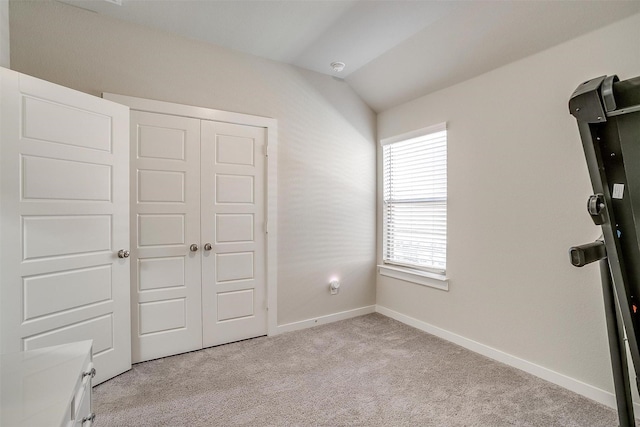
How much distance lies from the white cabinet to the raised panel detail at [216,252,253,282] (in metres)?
1.73

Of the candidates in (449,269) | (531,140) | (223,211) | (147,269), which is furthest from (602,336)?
(147,269)

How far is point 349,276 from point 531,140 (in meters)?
2.26

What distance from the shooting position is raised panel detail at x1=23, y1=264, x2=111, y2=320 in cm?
203

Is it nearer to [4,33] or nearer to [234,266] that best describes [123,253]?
[234,266]

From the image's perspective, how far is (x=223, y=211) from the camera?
3.07 meters

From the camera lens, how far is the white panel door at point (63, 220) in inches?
76.0

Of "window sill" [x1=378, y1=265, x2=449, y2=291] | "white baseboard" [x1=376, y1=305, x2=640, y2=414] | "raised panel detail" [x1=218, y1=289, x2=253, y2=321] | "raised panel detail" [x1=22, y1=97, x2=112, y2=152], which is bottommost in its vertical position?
"white baseboard" [x1=376, y1=305, x2=640, y2=414]

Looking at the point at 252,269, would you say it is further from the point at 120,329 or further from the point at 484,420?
the point at 484,420

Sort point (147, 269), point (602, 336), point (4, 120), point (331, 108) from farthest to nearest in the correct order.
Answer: point (331, 108), point (147, 269), point (602, 336), point (4, 120)

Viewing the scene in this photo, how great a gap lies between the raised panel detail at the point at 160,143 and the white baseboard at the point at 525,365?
9.41 ft

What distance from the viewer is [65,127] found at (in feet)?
7.11

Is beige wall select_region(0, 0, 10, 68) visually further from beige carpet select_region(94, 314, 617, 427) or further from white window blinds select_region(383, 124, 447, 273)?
white window blinds select_region(383, 124, 447, 273)

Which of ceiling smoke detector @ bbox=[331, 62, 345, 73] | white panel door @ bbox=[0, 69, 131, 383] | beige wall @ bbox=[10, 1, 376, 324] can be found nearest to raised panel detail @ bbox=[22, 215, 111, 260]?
white panel door @ bbox=[0, 69, 131, 383]

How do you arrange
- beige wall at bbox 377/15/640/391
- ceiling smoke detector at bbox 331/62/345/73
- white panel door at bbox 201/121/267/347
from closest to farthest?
beige wall at bbox 377/15/640/391
white panel door at bbox 201/121/267/347
ceiling smoke detector at bbox 331/62/345/73
